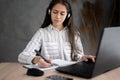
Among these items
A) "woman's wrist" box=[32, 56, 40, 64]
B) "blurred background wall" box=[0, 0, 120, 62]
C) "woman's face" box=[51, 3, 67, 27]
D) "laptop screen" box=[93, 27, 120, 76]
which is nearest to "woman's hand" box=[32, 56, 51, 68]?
"woman's wrist" box=[32, 56, 40, 64]

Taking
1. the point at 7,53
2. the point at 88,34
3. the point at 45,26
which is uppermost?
the point at 45,26

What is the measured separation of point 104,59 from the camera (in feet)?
4.22

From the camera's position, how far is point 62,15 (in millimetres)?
1899

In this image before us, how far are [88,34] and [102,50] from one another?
1.95 metres

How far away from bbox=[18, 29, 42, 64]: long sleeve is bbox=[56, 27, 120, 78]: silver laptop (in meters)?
0.28

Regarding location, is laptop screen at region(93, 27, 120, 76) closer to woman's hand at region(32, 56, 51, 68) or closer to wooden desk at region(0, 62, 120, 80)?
wooden desk at region(0, 62, 120, 80)

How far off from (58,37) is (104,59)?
757mm

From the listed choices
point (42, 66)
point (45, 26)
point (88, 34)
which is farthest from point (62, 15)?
point (88, 34)

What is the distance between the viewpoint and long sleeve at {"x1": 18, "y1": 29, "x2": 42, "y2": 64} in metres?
1.60

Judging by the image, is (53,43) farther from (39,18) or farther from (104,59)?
(39,18)

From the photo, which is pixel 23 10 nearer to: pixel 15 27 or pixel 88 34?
pixel 15 27

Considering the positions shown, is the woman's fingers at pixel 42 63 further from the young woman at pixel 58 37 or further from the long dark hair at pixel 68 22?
the long dark hair at pixel 68 22

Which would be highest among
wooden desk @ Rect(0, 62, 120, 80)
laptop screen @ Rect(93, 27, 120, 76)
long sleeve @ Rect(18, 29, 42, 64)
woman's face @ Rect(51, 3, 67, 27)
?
woman's face @ Rect(51, 3, 67, 27)

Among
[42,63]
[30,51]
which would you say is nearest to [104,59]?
[42,63]
